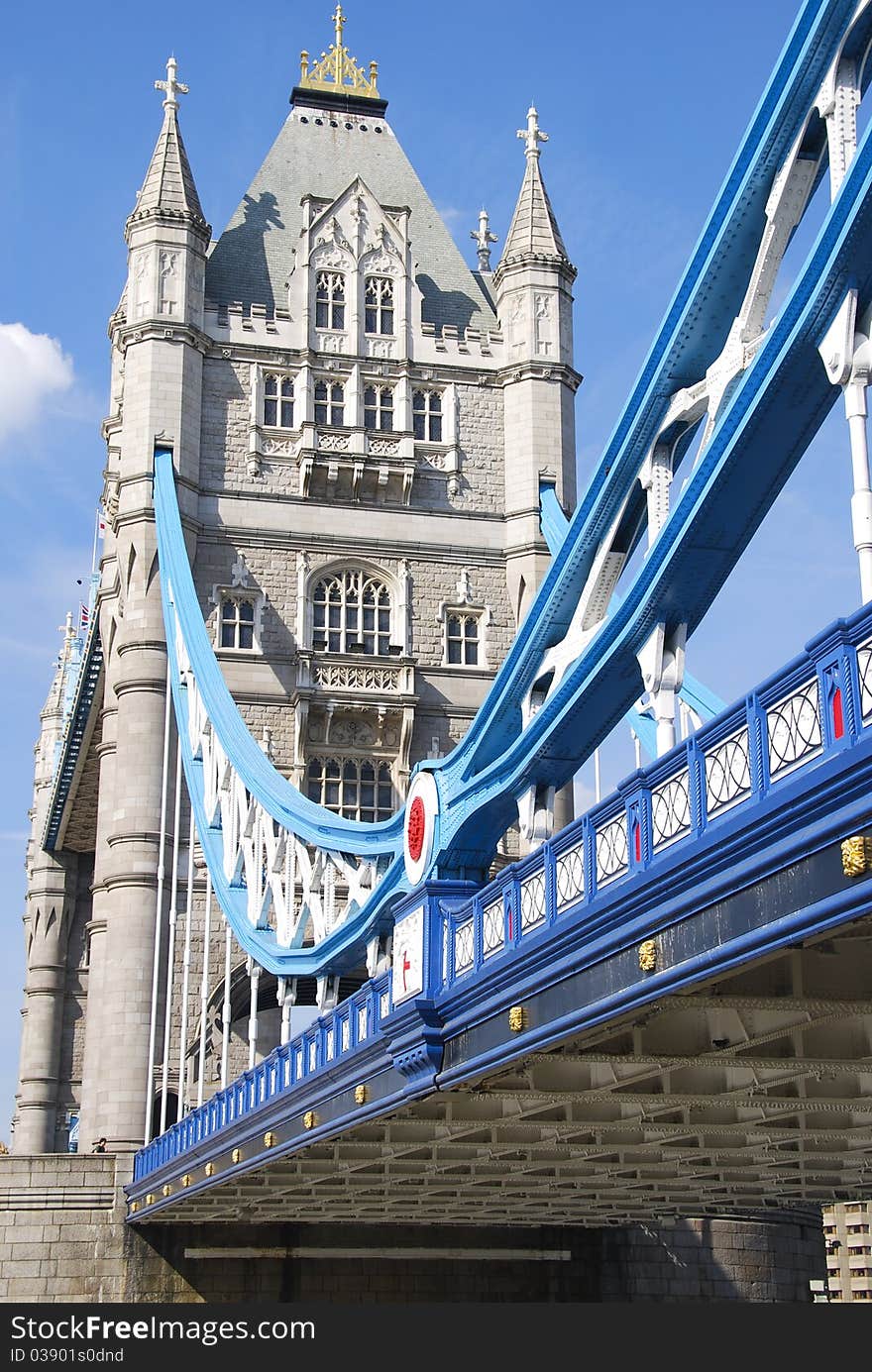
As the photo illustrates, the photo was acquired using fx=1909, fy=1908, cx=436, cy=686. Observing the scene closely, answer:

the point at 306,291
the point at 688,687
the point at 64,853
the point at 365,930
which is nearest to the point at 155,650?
the point at 306,291

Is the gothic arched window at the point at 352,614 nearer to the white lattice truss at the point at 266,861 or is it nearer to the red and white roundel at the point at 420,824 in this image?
the white lattice truss at the point at 266,861

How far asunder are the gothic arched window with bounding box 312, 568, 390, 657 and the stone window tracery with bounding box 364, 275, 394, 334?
20.7 ft

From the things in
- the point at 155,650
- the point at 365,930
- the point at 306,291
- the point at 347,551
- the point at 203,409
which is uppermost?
the point at 306,291

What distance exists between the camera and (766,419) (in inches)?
551

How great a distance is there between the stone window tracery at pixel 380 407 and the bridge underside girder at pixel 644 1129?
18.3 meters

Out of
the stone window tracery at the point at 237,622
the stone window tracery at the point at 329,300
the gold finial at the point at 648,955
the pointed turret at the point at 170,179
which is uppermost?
the pointed turret at the point at 170,179

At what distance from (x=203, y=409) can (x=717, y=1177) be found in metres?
23.0


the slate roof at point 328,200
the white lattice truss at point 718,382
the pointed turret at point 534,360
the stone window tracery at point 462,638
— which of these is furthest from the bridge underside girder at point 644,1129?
the slate roof at point 328,200

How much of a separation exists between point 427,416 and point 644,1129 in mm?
26014

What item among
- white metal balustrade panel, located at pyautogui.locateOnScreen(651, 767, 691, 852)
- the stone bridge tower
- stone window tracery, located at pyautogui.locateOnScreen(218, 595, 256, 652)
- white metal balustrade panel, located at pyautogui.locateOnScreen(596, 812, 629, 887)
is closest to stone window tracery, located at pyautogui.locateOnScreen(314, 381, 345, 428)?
the stone bridge tower

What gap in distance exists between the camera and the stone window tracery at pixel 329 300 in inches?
1750

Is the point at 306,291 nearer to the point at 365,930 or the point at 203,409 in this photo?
the point at 203,409

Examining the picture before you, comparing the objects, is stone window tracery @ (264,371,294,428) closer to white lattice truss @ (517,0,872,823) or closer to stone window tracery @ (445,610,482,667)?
stone window tracery @ (445,610,482,667)

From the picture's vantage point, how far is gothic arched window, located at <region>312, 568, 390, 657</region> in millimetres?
41812
